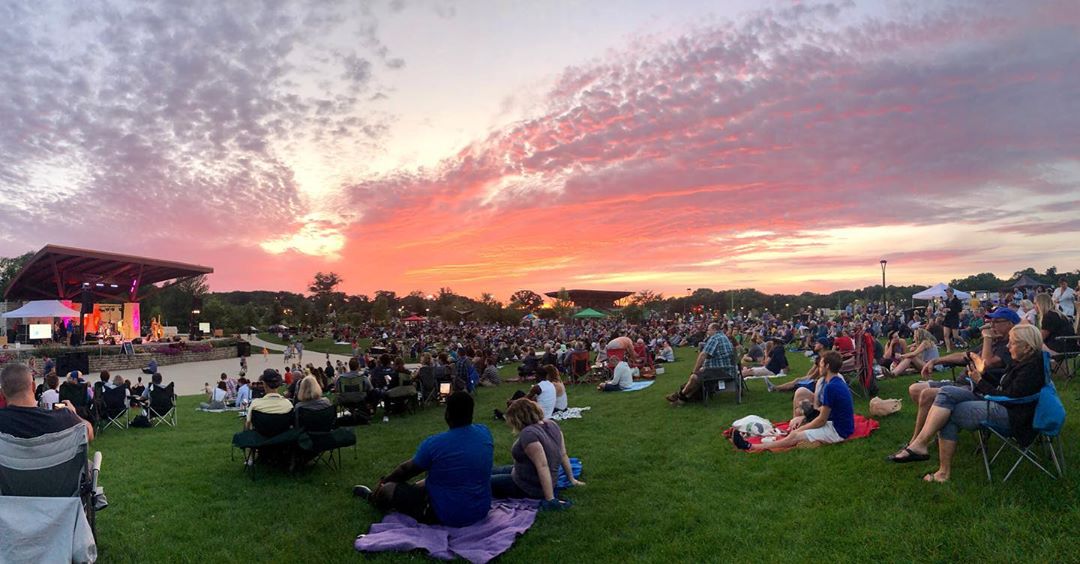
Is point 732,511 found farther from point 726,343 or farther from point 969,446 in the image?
point 726,343

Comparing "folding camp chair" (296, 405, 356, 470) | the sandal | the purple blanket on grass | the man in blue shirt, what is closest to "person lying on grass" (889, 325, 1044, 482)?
the sandal

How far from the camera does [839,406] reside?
648 cm

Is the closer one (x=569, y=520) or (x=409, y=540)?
(x=409, y=540)

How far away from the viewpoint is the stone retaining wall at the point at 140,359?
2675cm

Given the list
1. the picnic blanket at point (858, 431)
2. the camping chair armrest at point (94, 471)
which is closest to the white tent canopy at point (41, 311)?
the camping chair armrest at point (94, 471)

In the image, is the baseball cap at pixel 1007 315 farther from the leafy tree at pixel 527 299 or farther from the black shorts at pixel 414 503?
the leafy tree at pixel 527 299

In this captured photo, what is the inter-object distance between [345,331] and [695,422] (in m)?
39.4

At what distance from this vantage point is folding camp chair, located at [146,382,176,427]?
1095cm

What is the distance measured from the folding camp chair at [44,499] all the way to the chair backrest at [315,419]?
8.49ft

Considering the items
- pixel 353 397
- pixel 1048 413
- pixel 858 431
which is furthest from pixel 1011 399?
pixel 353 397

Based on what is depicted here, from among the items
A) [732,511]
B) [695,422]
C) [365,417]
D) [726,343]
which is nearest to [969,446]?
[732,511]

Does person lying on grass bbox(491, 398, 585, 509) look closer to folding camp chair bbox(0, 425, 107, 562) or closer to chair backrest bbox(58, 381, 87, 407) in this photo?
folding camp chair bbox(0, 425, 107, 562)

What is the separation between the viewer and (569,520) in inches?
191

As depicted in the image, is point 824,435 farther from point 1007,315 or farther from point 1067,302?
point 1067,302
